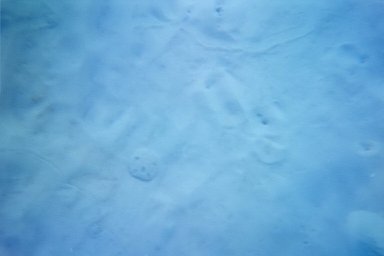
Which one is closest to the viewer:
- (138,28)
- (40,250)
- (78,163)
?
(40,250)

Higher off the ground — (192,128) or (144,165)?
(192,128)

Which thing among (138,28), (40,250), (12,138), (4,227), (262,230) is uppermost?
(138,28)

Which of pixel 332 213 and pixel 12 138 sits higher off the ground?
pixel 12 138

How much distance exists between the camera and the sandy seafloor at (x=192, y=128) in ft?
7.16

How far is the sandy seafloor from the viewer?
2184 millimetres

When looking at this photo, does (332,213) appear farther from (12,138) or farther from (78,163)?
(12,138)

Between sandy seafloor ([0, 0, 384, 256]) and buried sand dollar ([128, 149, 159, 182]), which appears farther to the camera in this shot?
buried sand dollar ([128, 149, 159, 182])

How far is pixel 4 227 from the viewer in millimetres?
2195

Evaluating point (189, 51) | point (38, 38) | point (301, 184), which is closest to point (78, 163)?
point (38, 38)

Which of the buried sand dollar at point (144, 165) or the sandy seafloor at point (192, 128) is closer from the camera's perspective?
the sandy seafloor at point (192, 128)

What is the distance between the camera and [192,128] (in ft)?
7.76

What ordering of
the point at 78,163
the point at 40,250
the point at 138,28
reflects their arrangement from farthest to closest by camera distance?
the point at 138,28, the point at 78,163, the point at 40,250

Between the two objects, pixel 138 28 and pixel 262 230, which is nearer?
pixel 262 230

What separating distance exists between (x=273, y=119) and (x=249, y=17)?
791 mm
